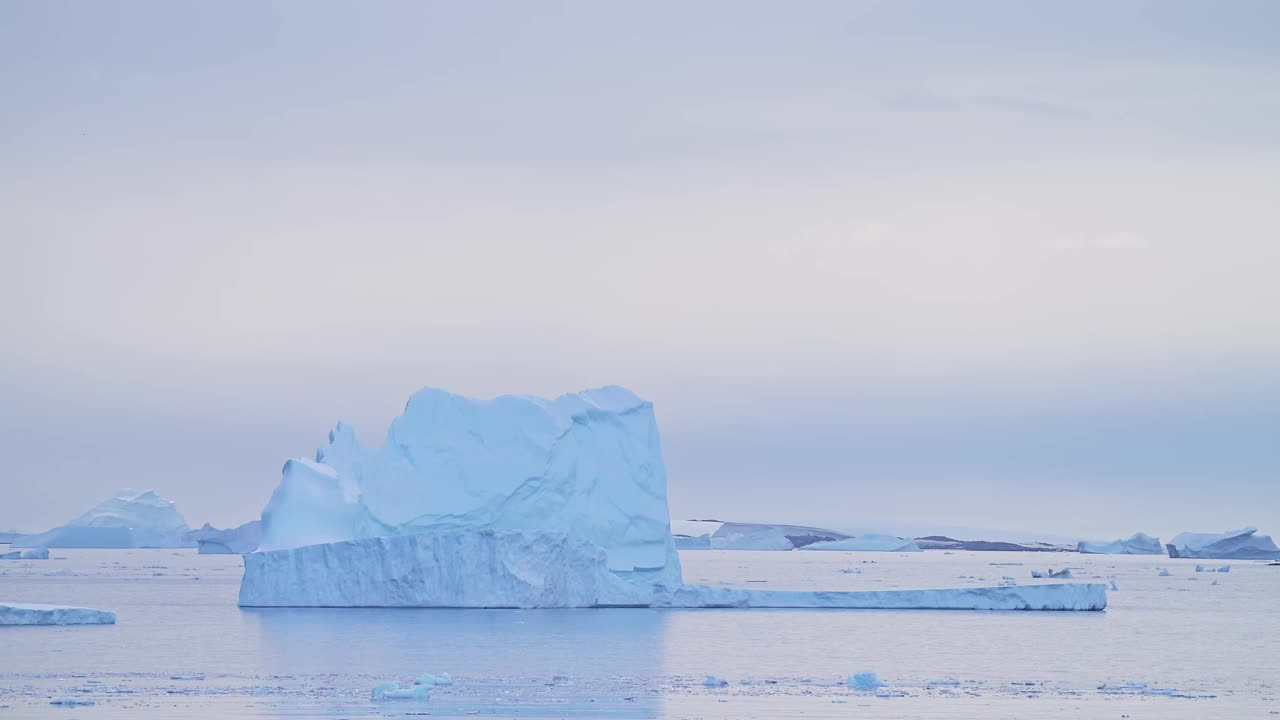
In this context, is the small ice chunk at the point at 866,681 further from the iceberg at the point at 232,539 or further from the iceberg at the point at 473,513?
the iceberg at the point at 232,539

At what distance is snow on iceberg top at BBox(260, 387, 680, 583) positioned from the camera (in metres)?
24.7

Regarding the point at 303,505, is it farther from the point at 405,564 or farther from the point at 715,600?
the point at 715,600

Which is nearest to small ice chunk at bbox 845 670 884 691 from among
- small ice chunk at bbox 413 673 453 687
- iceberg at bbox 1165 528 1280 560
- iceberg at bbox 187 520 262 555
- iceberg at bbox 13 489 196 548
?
small ice chunk at bbox 413 673 453 687

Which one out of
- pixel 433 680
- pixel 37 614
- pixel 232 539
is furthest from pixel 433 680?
pixel 232 539

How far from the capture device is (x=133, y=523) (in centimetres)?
6438

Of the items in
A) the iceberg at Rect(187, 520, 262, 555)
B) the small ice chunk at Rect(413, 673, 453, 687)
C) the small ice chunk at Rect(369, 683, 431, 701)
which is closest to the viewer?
the small ice chunk at Rect(369, 683, 431, 701)

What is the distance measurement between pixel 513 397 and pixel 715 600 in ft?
18.2

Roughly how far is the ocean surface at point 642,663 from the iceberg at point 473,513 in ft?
1.79

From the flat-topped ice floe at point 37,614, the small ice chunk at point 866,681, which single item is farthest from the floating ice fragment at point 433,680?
the flat-topped ice floe at point 37,614

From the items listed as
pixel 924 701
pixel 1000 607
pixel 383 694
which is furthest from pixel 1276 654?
pixel 383 694

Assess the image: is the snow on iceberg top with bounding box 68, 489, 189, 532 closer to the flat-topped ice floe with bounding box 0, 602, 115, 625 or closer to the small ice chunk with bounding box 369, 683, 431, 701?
the flat-topped ice floe with bounding box 0, 602, 115, 625

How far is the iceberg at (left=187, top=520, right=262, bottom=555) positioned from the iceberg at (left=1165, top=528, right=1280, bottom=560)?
3536cm

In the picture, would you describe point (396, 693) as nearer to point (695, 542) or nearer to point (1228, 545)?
point (1228, 545)

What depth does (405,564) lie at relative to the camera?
79.3ft
